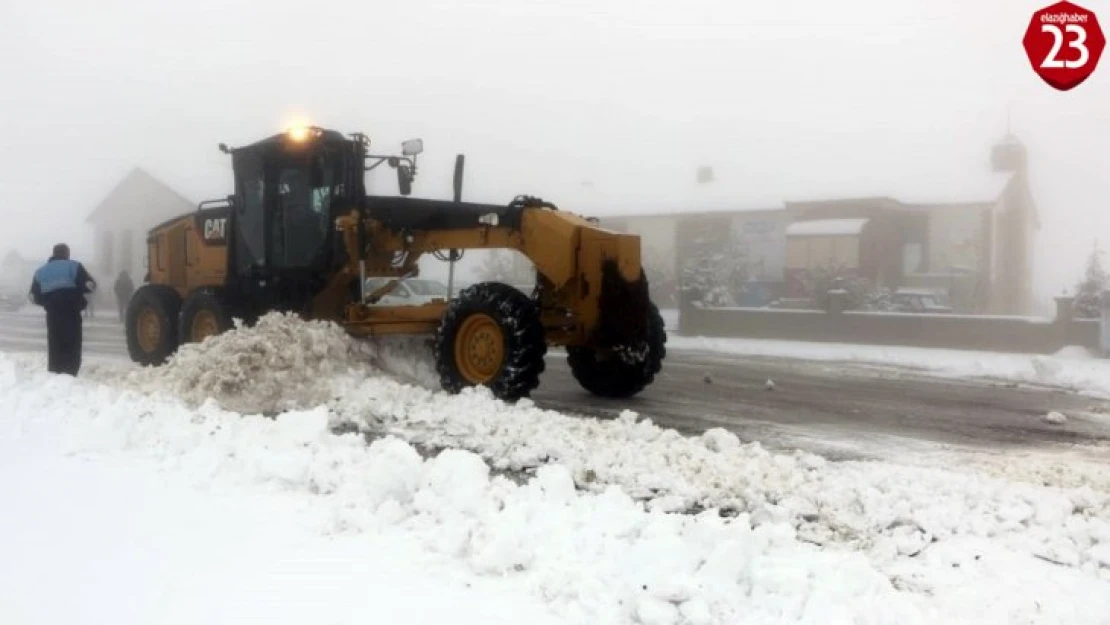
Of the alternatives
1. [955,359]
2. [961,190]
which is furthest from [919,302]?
[955,359]

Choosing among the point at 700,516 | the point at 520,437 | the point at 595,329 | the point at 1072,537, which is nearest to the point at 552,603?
the point at 700,516

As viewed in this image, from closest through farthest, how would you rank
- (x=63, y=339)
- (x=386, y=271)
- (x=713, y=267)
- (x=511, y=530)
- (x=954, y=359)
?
(x=511, y=530), (x=386, y=271), (x=63, y=339), (x=954, y=359), (x=713, y=267)

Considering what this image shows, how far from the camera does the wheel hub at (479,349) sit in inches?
345

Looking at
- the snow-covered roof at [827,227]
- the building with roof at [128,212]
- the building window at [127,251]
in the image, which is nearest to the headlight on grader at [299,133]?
the snow-covered roof at [827,227]

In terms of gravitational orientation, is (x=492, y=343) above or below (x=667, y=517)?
above

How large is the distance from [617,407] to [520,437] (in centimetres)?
277

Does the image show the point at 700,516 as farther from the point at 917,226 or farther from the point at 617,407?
the point at 917,226

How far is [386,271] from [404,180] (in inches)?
39.2

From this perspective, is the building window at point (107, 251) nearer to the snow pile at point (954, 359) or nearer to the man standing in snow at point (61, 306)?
the snow pile at point (954, 359)

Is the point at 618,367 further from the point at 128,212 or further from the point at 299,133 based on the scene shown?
the point at 128,212

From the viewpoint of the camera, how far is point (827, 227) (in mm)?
33531

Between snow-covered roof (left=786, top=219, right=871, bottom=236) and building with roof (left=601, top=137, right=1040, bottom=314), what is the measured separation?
0.11 feet

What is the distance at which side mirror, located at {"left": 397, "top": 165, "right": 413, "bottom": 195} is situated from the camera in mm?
10078

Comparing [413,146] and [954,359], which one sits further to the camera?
[954,359]
